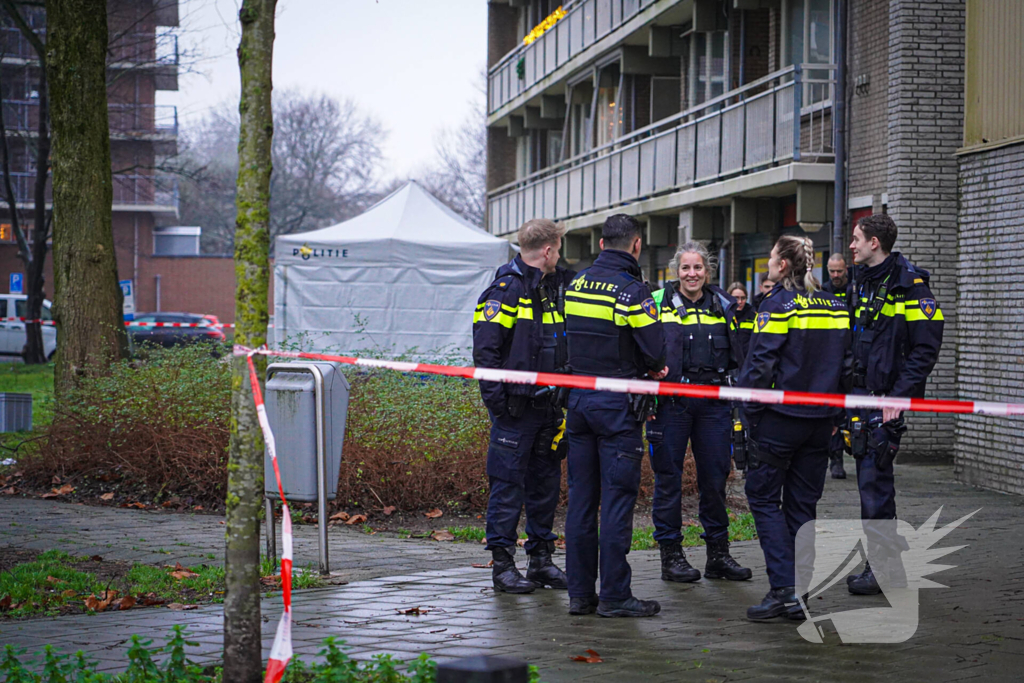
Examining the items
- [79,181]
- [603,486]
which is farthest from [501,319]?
[79,181]

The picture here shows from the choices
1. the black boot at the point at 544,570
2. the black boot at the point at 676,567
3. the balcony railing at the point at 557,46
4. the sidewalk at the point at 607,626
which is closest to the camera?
the sidewalk at the point at 607,626

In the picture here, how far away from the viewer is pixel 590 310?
596cm

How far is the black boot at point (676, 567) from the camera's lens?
6.87m

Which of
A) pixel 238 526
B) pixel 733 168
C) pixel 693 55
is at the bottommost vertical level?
pixel 238 526

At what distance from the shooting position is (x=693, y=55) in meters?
21.7

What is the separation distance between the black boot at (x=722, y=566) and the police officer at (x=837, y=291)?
0.82m

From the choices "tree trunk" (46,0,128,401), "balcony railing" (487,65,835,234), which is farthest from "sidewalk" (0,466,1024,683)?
"balcony railing" (487,65,835,234)

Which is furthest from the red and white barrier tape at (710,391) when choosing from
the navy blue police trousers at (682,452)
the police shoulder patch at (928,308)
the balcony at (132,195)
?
the balcony at (132,195)

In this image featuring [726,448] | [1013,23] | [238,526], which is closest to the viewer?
[238,526]

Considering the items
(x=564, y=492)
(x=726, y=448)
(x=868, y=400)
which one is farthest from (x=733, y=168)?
(x=868, y=400)

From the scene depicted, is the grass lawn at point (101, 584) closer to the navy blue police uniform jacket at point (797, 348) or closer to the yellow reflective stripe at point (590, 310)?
the yellow reflective stripe at point (590, 310)

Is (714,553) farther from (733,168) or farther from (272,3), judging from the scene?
(733,168)

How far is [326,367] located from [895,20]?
9.44 meters

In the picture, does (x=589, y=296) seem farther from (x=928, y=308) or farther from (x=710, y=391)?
(x=928, y=308)
